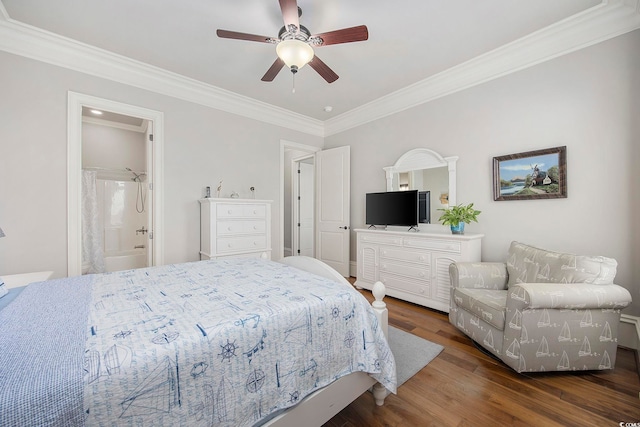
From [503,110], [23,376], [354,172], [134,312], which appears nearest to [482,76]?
[503,110]

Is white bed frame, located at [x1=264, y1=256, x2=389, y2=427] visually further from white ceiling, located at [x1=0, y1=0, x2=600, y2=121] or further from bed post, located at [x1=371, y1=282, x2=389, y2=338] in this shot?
white ceiling, located at [x1=0, y1=0, x2=600, y2=121]

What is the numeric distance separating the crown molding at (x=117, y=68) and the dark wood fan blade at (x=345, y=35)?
2.12 meters

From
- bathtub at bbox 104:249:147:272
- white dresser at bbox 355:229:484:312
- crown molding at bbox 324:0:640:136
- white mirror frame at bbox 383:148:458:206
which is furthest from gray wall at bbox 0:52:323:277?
crown molding at bbox 324:0:640:136

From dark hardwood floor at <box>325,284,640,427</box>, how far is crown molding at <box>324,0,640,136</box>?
8.76 ft

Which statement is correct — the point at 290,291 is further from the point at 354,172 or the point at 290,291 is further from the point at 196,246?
the point at 354,172

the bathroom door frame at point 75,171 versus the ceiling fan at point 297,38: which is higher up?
the ceiling fan at point 297,38

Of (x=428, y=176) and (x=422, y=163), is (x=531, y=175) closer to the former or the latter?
(x=428, y=176)

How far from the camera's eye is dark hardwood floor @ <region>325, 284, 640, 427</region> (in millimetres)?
1450

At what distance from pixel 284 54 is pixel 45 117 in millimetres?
2426

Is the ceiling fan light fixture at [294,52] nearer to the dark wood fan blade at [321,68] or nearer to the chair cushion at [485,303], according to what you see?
the dark wood fan blade at [321,68]

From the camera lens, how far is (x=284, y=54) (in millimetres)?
2025

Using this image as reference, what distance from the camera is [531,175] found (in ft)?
8.48

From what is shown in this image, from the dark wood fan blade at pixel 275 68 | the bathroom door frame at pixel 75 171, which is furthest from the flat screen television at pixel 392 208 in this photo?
the bathroom door frame at pixel 75 171

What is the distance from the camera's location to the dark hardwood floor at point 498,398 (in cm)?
145
